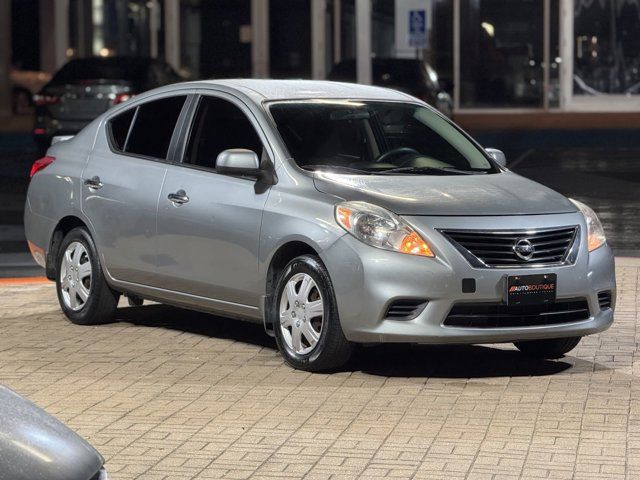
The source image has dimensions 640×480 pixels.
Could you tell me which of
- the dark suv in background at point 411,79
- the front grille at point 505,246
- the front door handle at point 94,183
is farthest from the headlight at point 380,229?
the dark suv in background at point 411,79

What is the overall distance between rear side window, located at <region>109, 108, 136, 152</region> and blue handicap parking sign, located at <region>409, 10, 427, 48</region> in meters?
21.2

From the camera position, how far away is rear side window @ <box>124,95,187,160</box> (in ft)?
33.3

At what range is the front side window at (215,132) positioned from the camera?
9.64 m

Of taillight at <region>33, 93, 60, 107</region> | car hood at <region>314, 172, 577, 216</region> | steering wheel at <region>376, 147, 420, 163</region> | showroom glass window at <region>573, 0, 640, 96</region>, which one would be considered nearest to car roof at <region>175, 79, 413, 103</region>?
steering wheel at <region>376, 147, 420, 163</region>

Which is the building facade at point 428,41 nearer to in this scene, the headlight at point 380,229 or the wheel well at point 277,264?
the wheel well at point 277,264

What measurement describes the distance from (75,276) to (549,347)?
315cm

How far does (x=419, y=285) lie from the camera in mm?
8430

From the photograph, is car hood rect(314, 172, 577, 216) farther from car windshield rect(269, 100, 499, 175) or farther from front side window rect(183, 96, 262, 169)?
front side window rect(183, 96, 262, 169)

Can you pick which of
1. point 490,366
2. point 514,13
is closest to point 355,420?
point 490,366

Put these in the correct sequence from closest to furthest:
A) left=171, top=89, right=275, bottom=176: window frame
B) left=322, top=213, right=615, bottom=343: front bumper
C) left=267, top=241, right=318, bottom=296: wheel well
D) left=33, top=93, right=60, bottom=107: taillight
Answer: left=322, top=213, right=615, bottom=343: front bumper → left=267, top=241, right=318, bottom=296: wheel well → left=171, top=89, right=275, bottom=176: window frame → left=33, top=93, right=60, bottom=107: taillight

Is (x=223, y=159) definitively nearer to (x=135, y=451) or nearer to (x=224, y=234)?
(x=224, y=234)

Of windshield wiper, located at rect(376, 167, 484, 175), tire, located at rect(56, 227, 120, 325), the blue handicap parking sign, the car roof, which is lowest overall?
tire, located at rect(56, 227, 120, 325)

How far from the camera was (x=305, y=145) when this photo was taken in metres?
9.39

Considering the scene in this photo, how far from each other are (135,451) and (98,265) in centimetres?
357
